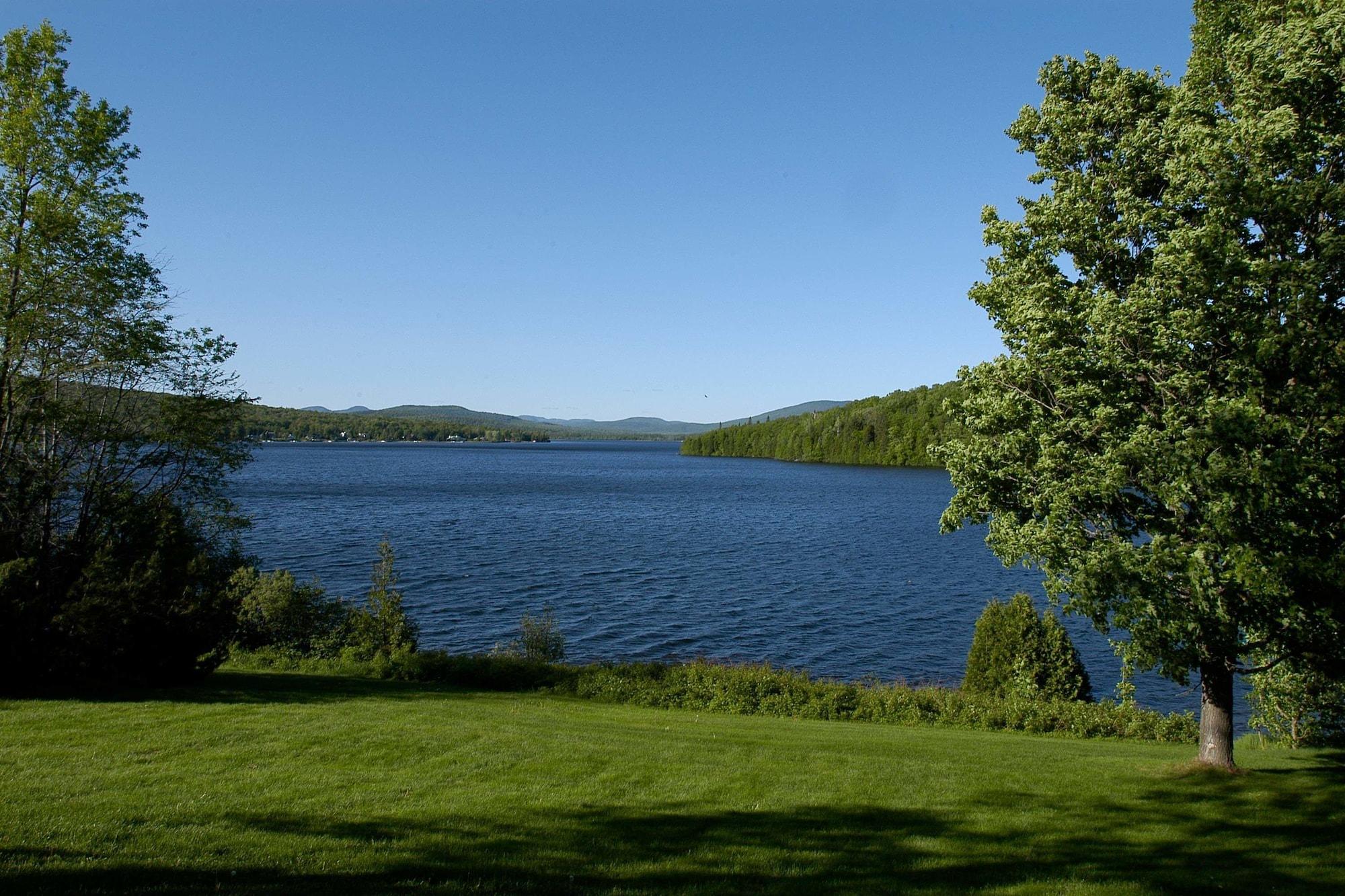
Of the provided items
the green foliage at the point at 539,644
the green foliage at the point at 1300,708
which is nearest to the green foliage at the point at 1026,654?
the green foliage at the point at 1300,708

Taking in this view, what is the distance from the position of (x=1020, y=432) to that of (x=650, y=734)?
30.6 ft

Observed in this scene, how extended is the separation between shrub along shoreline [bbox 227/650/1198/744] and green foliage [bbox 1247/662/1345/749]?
1.84 metres

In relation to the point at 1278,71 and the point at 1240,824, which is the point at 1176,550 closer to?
the point at 1240,824

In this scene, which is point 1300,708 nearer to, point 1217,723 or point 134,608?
point 1217,723

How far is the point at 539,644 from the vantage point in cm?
2973

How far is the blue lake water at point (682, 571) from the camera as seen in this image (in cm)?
3359

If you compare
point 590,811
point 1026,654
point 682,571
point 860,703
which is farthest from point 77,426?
point 682,571

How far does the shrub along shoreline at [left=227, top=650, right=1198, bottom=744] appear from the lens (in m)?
20.5

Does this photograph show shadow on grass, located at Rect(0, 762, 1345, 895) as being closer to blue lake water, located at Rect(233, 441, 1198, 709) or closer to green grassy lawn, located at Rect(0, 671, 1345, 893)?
green grassy lawn, located at Rect(0, 671, 1345, 893)

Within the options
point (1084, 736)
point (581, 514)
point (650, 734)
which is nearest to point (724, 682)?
point (650, 734)

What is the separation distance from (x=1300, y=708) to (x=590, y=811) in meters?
16.4

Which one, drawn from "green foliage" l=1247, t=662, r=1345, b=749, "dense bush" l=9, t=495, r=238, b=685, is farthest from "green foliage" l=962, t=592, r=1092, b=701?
"dense bush" l=9, t=495, r=238, b=685

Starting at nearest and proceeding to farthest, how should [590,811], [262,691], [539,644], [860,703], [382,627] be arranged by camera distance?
1. [590,811]
2. [262,691]
3. [860,703]
4. [382,627]
5. [539,644]

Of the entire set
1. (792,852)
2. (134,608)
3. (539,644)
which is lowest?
(539,644)
